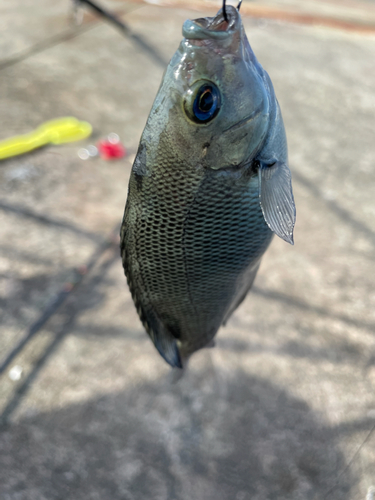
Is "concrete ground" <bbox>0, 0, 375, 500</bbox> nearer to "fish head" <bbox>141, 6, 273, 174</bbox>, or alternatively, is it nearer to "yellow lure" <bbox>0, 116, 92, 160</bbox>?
"yellow lure" <bbox>0, 116, 92, 160</bbox>

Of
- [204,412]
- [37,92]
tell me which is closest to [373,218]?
[204,412]

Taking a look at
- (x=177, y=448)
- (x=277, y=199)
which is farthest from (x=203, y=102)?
(x=177, y=448)

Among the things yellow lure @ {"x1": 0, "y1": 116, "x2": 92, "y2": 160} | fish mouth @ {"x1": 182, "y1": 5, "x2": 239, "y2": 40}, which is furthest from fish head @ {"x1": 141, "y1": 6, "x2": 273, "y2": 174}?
yellow lure @ {"x1": 0, "y1": 116, "x2": 92, "y2": 160}

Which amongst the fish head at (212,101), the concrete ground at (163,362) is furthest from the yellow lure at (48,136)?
the fish head at (212,101)

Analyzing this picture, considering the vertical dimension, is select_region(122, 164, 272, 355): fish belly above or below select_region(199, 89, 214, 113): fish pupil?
below

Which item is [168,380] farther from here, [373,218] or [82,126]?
[82,126]

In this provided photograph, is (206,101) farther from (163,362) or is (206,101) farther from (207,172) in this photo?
(163,362)
